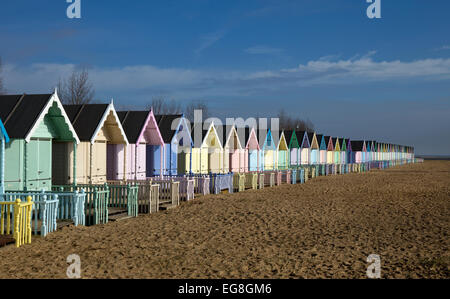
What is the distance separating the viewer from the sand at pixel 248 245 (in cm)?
844

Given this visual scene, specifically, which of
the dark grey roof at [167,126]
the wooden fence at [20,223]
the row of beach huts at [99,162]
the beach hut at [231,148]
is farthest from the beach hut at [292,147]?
the wooden fence at [20,223]

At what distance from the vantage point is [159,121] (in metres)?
25.7

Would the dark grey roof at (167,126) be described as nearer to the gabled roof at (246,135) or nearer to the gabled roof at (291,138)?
the gabled roof at (246,135)

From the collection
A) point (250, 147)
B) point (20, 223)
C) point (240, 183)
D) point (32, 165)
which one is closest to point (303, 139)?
point (250, 147)

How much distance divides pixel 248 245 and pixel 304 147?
37.3 meters

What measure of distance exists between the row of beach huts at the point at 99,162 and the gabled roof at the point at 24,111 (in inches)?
1.2

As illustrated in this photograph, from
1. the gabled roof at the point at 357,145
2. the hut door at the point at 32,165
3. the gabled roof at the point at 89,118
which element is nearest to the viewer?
the hut door at the point at 32,165

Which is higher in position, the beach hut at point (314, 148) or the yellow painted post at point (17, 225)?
the beach hut at point (314, 148)

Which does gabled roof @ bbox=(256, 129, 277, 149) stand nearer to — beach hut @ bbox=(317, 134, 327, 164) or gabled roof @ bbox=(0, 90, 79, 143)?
beach hut @ bbox=(317, 134, 327, 164)

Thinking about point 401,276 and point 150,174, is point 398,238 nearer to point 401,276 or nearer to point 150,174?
point 401,276

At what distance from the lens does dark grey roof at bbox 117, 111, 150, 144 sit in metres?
20.9

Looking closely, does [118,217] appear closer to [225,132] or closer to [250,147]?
[225,132]

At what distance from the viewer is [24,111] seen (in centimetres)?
1433

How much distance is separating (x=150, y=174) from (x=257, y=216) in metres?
9.63
